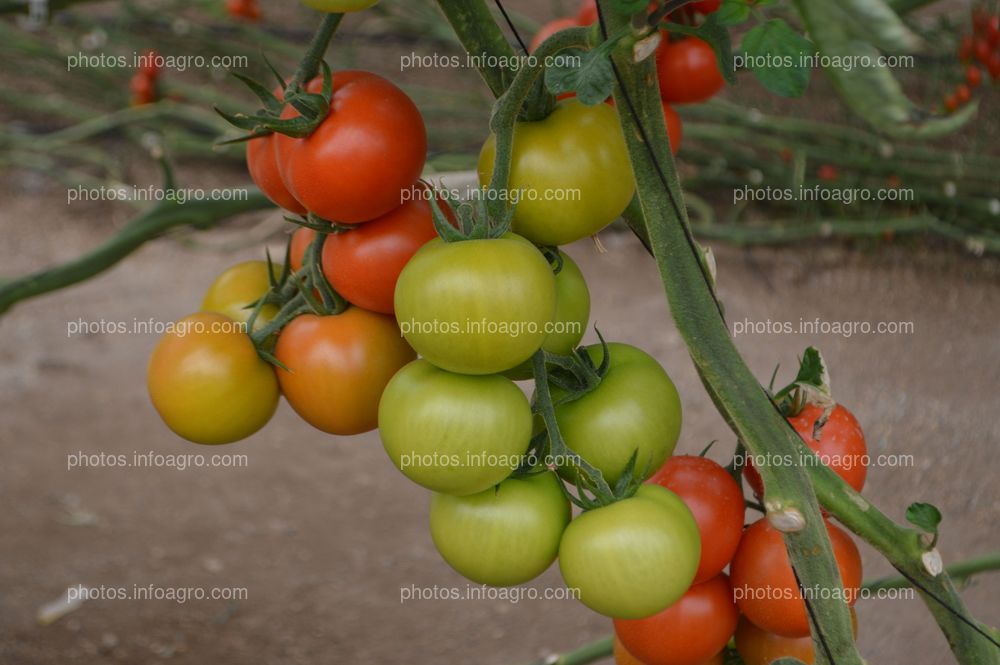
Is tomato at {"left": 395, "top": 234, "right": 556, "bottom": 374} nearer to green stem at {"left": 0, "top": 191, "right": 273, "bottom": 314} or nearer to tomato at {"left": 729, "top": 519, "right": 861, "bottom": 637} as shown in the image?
tomato at {"left": 729, "top": 519, "right": 861, "bottom": 637}

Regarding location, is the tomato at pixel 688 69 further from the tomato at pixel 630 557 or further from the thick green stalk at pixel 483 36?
the tomato at pixel 630 557

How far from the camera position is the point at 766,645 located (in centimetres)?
66

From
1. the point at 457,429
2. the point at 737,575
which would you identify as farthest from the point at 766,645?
the point at 457,429

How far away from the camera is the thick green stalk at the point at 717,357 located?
0.49 m

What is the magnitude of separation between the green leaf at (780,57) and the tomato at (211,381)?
0.36m

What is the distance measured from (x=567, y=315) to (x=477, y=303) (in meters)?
0.12

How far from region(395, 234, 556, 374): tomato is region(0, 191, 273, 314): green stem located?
534 millimetres

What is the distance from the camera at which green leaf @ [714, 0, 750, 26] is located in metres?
0.49

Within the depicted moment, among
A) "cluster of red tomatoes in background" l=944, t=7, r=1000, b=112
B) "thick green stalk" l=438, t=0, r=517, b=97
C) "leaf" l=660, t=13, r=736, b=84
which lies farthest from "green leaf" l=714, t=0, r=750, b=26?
"cluster of red tomatoes in background" l=944, t=7, r=1000, b=112

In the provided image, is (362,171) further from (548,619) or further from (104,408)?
(104,408)

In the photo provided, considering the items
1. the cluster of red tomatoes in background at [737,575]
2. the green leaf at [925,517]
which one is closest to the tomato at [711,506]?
the cluster of red tomatoes in background at [737,575]

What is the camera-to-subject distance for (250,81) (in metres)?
0.57

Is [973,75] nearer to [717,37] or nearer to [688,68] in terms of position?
[688,68]

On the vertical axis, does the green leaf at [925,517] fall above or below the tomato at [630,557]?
below
